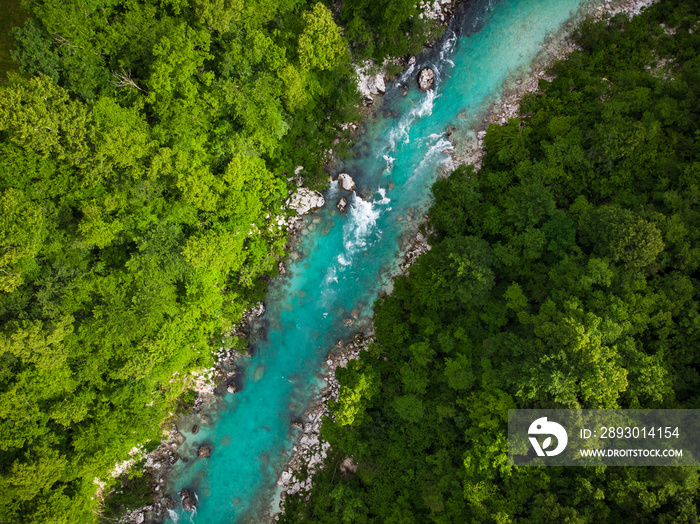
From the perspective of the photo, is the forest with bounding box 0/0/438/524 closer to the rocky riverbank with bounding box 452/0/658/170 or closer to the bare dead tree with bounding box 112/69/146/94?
the bare dead tree with bounding box 112/69/146/94

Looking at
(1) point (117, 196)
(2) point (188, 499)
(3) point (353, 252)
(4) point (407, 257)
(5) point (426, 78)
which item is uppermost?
(5) point (426, 78)

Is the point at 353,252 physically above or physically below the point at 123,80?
below

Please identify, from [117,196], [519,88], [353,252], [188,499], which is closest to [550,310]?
[353,252]

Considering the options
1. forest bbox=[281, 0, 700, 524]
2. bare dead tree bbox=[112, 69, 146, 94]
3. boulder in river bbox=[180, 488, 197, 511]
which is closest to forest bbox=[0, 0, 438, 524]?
bare dead tree bbox=[112, 69, 146, 94]

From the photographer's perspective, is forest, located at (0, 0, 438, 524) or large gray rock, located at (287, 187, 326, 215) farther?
large gray rock, located at (287, 187, 326, 215)

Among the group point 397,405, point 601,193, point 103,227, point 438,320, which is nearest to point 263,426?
point 397,405

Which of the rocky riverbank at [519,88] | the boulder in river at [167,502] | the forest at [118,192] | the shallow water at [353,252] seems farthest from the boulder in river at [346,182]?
the boulder in river at [167,502]

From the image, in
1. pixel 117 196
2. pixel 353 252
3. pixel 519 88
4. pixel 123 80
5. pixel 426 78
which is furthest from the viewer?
pixel 353 252

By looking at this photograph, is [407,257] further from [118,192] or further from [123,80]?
[123,80]
